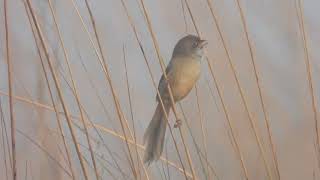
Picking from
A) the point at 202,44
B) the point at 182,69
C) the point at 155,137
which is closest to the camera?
the point at 155,137

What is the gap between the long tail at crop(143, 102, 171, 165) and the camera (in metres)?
1.57

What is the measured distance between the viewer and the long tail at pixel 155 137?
1574mm

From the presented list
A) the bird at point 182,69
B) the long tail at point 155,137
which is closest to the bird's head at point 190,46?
the bird at point 182,69

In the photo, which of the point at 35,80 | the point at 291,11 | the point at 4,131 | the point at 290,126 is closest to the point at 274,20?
the point at 291,11

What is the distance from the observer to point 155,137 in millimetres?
1688

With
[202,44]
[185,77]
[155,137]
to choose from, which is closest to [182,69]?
[185,77]

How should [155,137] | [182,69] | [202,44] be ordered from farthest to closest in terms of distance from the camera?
[182,69] < [202,44] < [155,137]

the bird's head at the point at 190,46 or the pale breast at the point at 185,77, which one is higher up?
the bird's head at the point at 190,46

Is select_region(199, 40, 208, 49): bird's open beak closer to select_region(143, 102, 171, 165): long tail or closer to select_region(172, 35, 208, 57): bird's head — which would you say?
select_region(172, 35, 208, 57): bird's head

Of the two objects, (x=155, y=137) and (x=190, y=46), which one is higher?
(x=190, y=46)

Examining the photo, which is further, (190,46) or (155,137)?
(190,46)

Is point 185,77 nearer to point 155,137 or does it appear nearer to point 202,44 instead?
point 202,44

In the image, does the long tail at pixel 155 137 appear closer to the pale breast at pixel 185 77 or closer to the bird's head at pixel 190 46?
the pale breast at pixel 185 77

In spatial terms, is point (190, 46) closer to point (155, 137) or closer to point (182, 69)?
point (182, 69)
